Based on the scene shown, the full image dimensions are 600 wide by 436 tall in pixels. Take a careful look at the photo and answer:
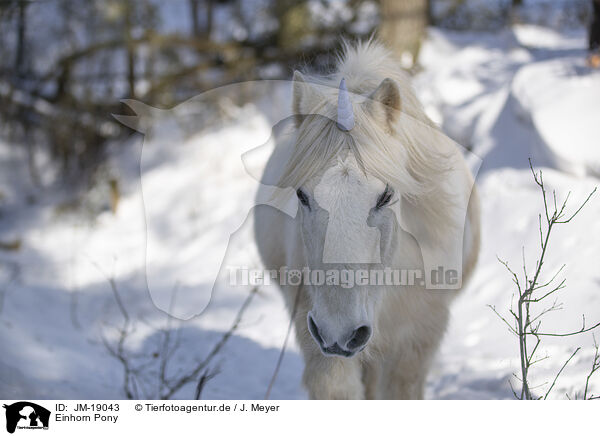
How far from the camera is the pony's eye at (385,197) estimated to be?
6.17 ft

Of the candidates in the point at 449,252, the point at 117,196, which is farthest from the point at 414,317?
the point at 117,196

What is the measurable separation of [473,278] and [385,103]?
264 centimetres

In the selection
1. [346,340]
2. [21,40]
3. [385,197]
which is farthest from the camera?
[21,40]

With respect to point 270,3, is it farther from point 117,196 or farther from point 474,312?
point 474,312

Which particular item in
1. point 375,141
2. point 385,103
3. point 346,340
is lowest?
point 346,340

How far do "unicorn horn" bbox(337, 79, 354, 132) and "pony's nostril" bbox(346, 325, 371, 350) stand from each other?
72cm

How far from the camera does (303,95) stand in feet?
6.88

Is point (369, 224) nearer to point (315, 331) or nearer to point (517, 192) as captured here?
point (315, 331)

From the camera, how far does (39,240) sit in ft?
24.2
